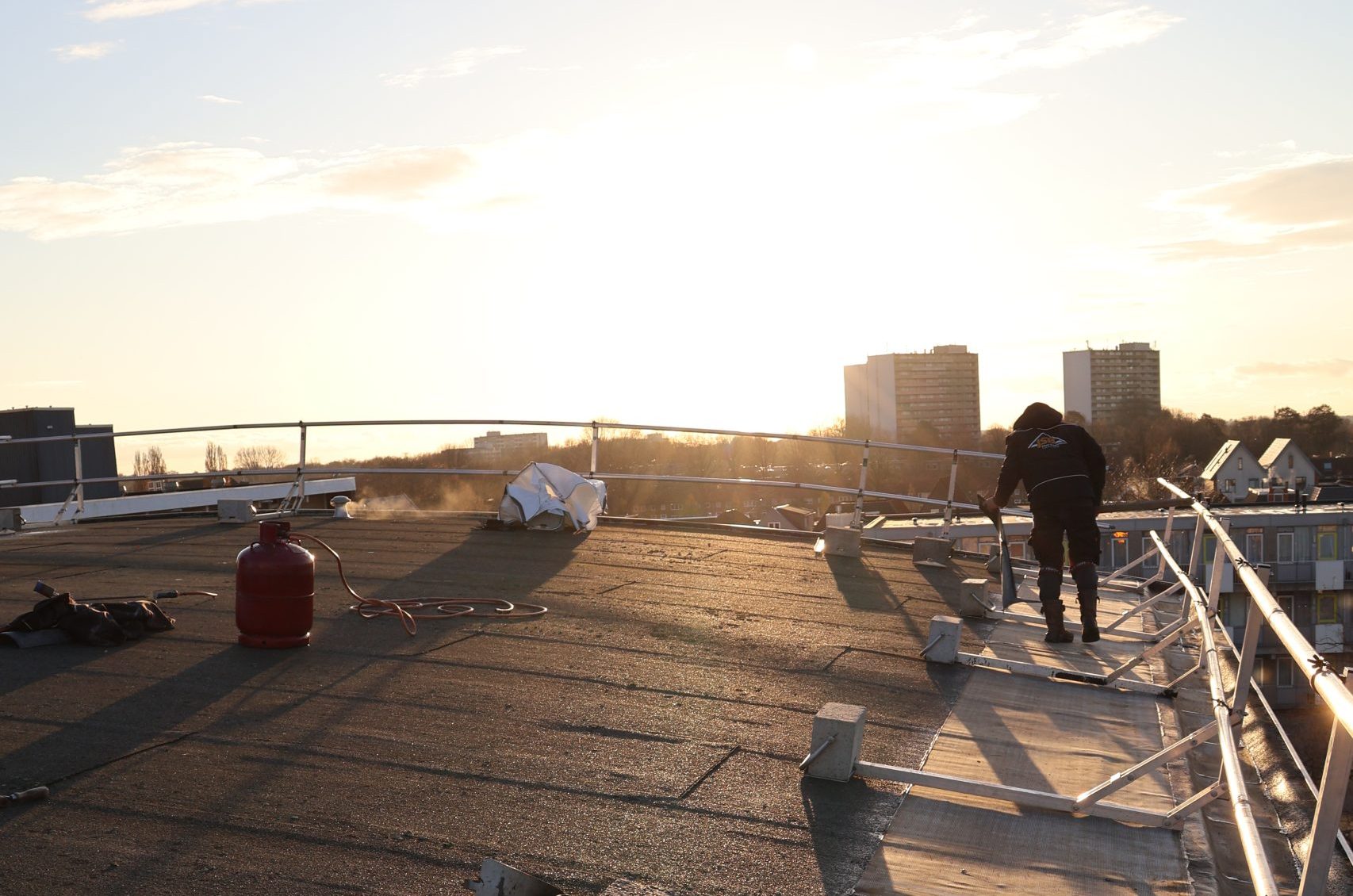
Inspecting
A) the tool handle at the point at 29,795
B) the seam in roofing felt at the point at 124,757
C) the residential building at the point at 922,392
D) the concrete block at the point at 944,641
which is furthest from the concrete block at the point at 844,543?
the residential building at the point at 922,392

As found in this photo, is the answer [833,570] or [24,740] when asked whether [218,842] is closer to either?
[24,740]

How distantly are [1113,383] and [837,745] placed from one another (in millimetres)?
87182

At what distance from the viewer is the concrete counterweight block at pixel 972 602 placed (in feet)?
31.5

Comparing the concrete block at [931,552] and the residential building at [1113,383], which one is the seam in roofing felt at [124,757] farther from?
the residential building at [1113,383]

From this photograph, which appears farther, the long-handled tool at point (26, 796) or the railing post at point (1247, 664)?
the long-handled tool at point (26, 796)

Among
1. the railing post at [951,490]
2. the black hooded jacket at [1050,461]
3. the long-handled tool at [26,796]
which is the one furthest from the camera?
the railing post at [951,490]

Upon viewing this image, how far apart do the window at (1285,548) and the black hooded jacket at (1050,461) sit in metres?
54.2

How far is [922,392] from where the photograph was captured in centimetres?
14825

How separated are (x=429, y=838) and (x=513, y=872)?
83cm

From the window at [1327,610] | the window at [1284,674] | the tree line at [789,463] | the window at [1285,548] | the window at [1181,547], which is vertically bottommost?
the window at [1284,674]

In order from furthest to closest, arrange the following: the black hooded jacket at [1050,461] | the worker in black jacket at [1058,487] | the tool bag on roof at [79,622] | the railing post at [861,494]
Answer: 1. the railing post at [861,494]
2. the black hooded jacket at [1050,461]
3. the worker in black jacket at [1058,487]
4. the tool bag on roof at [79,622]

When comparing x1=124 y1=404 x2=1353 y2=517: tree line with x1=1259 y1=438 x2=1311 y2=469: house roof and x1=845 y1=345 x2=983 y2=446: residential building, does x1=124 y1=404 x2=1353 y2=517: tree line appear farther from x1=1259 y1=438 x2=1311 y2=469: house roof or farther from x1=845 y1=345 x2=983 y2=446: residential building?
x1=845 y1=345 x2=983 y2=446: residential building

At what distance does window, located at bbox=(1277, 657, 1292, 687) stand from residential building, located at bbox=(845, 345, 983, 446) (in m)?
83.2

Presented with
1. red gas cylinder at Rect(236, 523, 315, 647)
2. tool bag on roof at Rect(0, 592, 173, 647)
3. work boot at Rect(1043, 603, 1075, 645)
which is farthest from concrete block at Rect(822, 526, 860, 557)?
tool bag on roof at Rect(0, 592, 173, 647)
